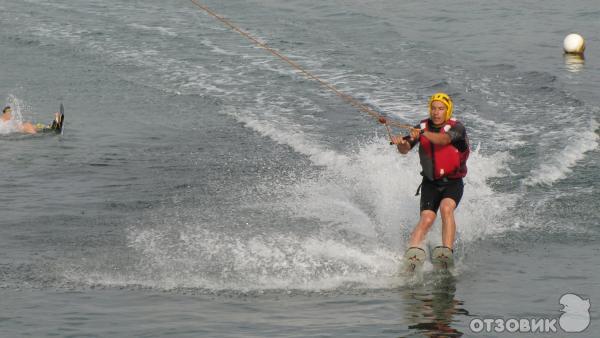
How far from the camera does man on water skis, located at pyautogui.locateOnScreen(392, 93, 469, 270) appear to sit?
10789 millimetres

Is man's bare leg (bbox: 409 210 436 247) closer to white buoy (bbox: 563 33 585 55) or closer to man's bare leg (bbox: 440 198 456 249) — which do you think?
man's bare leg (bbox: 440 198 456 249)

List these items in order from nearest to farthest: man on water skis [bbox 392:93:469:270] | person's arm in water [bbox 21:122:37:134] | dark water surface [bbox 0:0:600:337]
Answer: dark water surface [bbox 0:0:600:337] → man on water skis [bbox 392:93:469:270] → person's arm in water [bbox 21:122:37:134]

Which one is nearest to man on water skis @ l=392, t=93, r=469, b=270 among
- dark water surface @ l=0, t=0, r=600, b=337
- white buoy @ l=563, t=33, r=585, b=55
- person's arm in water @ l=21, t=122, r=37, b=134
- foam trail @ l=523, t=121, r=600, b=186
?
dark water surface @ l=0, t=0, r=600, b=337

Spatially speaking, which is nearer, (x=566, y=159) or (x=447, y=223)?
(x=447, y=223)

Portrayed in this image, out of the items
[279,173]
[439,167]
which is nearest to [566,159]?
[279,173]

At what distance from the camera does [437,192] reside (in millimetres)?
11281

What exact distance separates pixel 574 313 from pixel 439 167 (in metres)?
2.13

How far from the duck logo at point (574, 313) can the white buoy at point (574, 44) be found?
50.8 ft

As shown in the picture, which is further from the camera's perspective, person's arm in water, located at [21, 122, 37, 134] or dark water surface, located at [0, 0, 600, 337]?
person's arm in water, located at [21, 122, 37, 134]

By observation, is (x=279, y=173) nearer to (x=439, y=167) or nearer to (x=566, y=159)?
(x=566, y=159)

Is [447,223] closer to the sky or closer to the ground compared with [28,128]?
closer to the ground

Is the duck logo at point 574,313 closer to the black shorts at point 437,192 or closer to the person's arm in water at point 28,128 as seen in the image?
the black shorts at point 437,192

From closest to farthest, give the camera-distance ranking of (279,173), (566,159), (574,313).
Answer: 1. (574,313)
2. (279,173)
3. (566,159)

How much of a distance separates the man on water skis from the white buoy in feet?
48.1
